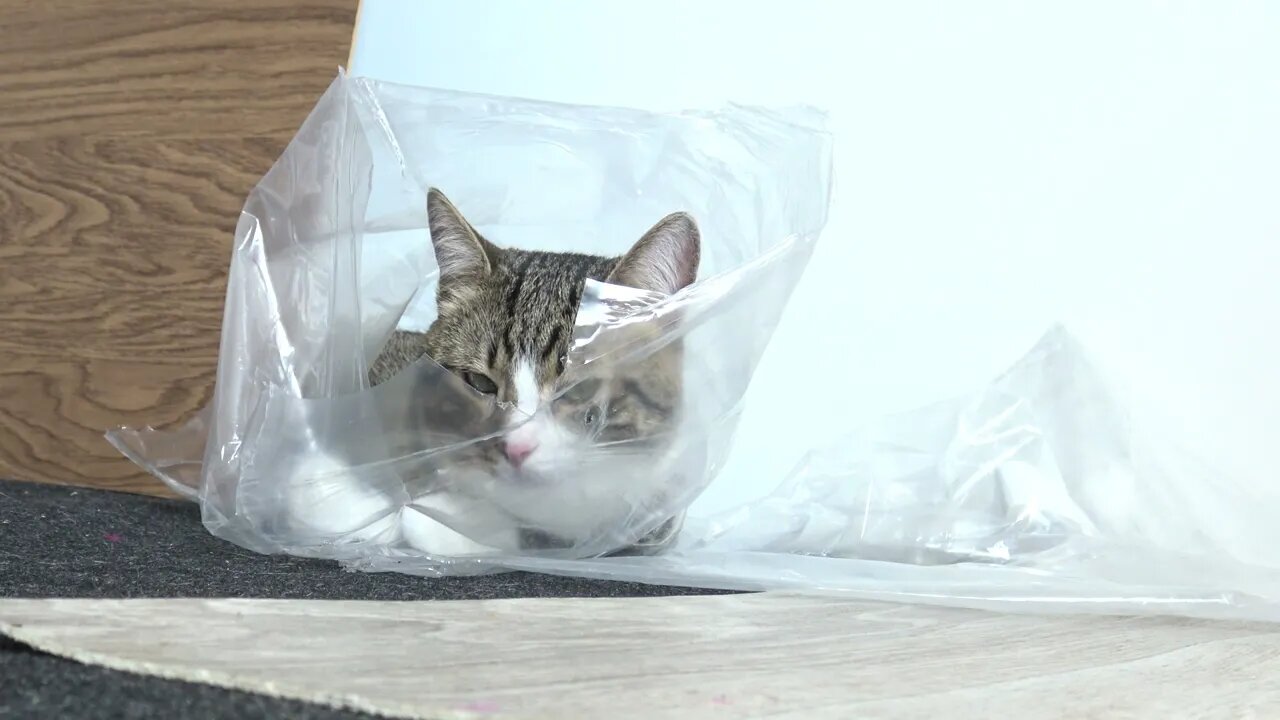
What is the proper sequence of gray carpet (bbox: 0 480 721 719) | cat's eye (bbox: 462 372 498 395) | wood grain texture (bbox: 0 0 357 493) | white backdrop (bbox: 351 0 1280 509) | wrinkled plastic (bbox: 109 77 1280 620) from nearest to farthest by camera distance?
gray carpet (bbox: 0 480 721 719)
wrinkled plastic (bbox: 109 77 1280 620)
cat's eye (bbox: 462 372 498 395)
white backdrop (bbox: 351 0 1280 509)
wood grain texture (bbox: 0 0 357 493)

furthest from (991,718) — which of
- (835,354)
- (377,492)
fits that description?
(835,354)

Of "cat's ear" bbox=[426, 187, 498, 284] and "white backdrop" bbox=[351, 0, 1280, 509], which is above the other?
"white backdrop" bbox=[351, 0, 1280, 509]

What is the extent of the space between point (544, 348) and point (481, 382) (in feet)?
0.26

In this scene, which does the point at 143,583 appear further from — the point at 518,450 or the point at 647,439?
the point at 647,439

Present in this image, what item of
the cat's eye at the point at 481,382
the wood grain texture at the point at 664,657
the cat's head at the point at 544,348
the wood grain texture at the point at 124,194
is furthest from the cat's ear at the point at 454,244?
the wood grain texture at the point at 124,194

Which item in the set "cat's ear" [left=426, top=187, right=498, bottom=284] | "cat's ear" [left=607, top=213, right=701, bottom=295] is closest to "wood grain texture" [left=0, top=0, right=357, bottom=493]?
"cat's ear" [left=426, top=187, right=498, bottom=284]

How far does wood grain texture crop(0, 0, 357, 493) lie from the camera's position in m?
1.43

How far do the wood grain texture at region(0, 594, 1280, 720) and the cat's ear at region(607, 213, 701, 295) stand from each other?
30 centimetres

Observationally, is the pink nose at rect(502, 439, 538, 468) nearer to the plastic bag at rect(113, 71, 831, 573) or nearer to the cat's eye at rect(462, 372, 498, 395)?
the plastic bag at rect(113, 71, 831, 573)

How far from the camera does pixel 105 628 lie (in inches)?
19.0

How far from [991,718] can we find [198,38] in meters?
1.42

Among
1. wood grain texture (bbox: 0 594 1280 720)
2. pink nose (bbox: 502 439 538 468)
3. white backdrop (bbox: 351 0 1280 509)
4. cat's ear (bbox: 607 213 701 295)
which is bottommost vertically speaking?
wood grain texture (bbox: 0 594 1280 720)

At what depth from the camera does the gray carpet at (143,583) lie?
396 mm

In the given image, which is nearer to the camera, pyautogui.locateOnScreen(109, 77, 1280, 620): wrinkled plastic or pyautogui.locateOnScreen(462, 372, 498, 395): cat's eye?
pyautogui.locateOnScreen(109, 77, 1280, 620): wrinkled plastic
